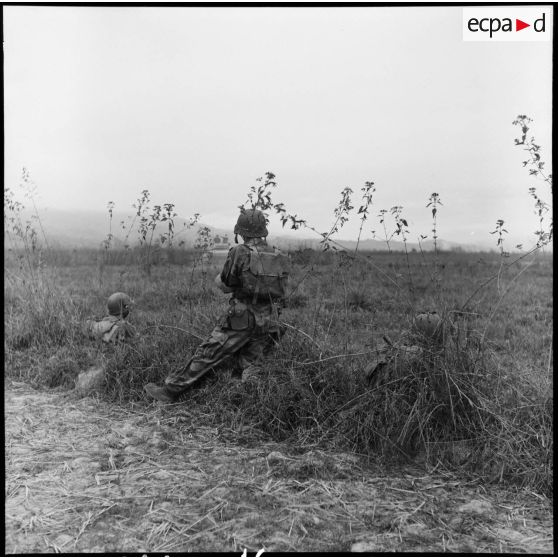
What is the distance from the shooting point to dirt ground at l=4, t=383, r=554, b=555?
262 cm

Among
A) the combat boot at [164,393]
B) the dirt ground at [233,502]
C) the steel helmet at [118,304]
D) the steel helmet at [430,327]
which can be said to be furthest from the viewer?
the steel helmet at [118,304]

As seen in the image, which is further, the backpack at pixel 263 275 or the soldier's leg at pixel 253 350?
the soldier's leg at pixel 253 350

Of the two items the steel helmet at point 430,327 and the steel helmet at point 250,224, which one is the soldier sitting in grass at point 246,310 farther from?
the steel helmet at point 430,327

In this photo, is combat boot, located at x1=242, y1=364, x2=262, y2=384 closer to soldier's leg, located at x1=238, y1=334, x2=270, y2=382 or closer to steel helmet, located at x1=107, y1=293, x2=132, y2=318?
soldier's leg, located at x1=238, y1=334, x2=270, y2=382

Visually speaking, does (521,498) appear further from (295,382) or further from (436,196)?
(436,196)

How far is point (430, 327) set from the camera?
380 centimetres

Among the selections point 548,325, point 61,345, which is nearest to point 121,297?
point 61,345

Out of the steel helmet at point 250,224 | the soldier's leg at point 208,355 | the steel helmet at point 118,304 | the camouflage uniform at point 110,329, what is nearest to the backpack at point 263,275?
the steel helmet at point 250,224

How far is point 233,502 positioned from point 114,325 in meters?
3.16

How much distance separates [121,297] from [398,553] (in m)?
4.15

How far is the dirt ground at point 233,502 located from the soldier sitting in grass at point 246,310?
633mm

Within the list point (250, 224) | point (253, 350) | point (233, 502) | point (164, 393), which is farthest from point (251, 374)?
point (233, 502)

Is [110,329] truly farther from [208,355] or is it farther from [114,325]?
[208,355]

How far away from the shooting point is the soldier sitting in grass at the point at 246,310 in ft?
14.6
